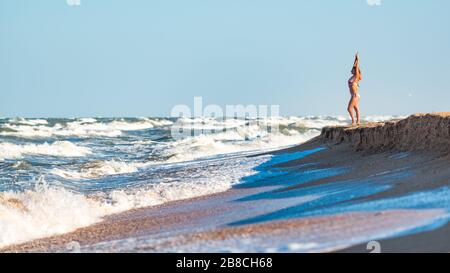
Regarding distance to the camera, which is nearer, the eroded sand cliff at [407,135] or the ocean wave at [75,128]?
the eroded sand cliff at [407,135]

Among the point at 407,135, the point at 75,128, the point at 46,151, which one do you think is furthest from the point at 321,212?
the point at 75,128

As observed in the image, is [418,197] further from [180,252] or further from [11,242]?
[11,242]

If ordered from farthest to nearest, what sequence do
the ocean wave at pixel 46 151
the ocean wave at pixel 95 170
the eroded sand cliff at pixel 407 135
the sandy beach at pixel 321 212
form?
the ocean wave at pixel 46 151 < the ocean wave at pixel 95 170 < the eroded sand cliff at pixel 407 135 < the sandy beach at pixel 321 212

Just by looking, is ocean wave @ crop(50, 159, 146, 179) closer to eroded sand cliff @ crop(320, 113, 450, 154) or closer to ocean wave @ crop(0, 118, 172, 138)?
eroded sand cliff @ crop(320, 113, 450, 154)

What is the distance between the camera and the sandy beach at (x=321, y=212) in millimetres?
5594

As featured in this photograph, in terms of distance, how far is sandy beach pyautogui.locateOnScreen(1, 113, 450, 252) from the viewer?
5.59 metres

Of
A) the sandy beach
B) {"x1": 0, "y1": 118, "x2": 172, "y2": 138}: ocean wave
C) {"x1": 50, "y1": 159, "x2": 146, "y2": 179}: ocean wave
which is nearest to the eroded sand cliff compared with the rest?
the sandy beach

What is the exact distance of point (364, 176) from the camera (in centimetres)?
1040

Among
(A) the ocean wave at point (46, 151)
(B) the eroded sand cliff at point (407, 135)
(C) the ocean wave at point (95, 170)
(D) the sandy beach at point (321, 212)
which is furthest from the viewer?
(A) the ocean wave at point (46, 151)

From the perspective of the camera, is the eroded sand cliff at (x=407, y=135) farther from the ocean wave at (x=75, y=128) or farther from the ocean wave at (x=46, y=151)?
the ocean wave at (x=75, y=128)

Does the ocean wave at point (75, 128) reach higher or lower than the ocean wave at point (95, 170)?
lower

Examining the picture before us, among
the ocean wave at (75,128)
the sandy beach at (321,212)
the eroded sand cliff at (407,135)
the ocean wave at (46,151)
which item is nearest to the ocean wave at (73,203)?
the sandy beach at (321,212)

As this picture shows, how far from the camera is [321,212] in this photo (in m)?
6.96
